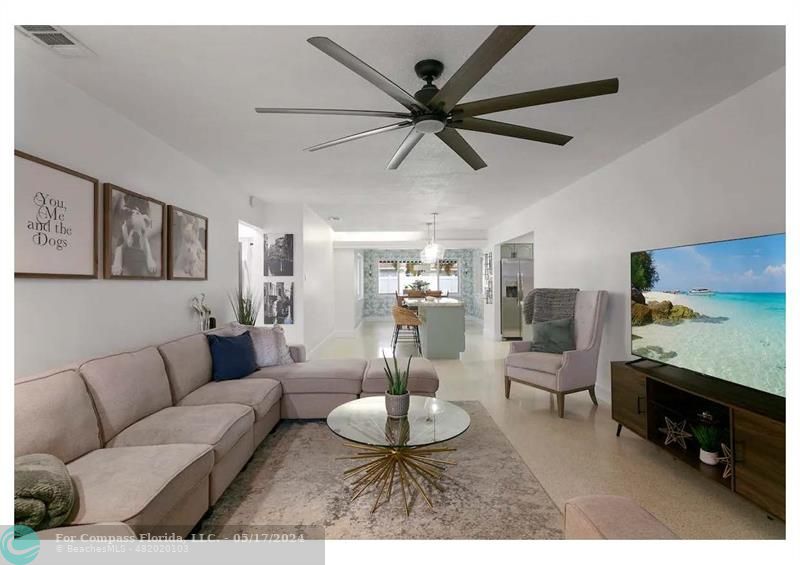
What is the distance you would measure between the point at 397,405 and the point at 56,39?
103 inches

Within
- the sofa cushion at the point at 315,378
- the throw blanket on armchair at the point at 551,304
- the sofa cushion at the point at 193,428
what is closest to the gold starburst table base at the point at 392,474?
the sofa cushion at the point at 193,428

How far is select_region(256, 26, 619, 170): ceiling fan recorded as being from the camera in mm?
1315

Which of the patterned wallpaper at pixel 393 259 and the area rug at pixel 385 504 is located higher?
the patterned wallpaper at pixel 393 259

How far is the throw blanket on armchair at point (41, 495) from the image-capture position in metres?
1.19

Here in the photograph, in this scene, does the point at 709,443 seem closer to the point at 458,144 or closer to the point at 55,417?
the point at 458,144

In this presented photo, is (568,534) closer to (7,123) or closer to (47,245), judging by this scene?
(7,123)

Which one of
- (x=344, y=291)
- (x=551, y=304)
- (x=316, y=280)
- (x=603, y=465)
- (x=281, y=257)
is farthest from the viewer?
(x=344, y=291)

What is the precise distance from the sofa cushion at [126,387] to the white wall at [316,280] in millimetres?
3342

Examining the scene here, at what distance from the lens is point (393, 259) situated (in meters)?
11.9

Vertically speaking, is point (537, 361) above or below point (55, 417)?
below

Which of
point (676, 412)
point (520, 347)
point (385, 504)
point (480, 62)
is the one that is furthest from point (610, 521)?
point (520, 347)

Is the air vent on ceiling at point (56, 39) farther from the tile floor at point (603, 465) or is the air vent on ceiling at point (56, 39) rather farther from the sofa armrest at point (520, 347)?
the sofa armrest at point (520, 347)

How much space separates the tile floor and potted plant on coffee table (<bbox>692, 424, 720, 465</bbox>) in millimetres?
135

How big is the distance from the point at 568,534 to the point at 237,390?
2387 millimetres
